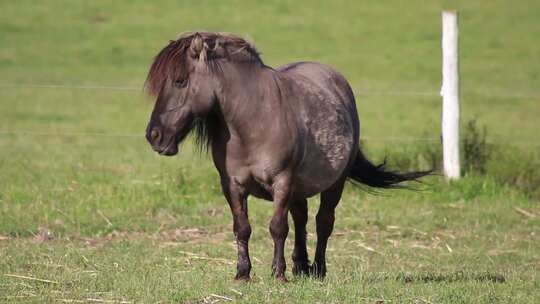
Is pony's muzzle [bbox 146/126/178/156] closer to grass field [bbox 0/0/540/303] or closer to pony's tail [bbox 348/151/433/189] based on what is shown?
grass field [bbox 0/0/540/303]

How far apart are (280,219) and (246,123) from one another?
724 millimetres

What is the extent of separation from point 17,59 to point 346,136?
827 inches

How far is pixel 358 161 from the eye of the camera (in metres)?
9.25

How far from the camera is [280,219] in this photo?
25.0 ft

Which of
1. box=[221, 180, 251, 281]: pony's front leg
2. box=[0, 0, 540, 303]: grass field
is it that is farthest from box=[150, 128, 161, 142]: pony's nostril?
box=[0, 0, 540, 303]: grass field

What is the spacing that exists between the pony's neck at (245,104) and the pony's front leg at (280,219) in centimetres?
41

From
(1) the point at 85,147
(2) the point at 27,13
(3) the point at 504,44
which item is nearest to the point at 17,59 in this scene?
(2) the point at 27,13

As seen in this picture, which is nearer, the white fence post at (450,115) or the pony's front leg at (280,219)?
the pony's front leg at (280,219)

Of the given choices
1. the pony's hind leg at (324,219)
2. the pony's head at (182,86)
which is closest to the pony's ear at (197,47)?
the pony's head at (182,86)

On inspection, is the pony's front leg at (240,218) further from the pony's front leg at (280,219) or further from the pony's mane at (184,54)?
the pony's mane at (184,54)

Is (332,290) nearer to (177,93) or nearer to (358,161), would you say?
(177,93)

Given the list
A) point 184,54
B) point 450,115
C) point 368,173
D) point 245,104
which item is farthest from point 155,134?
point 450,115

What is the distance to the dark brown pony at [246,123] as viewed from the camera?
7332mm

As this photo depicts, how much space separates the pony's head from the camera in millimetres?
7285
